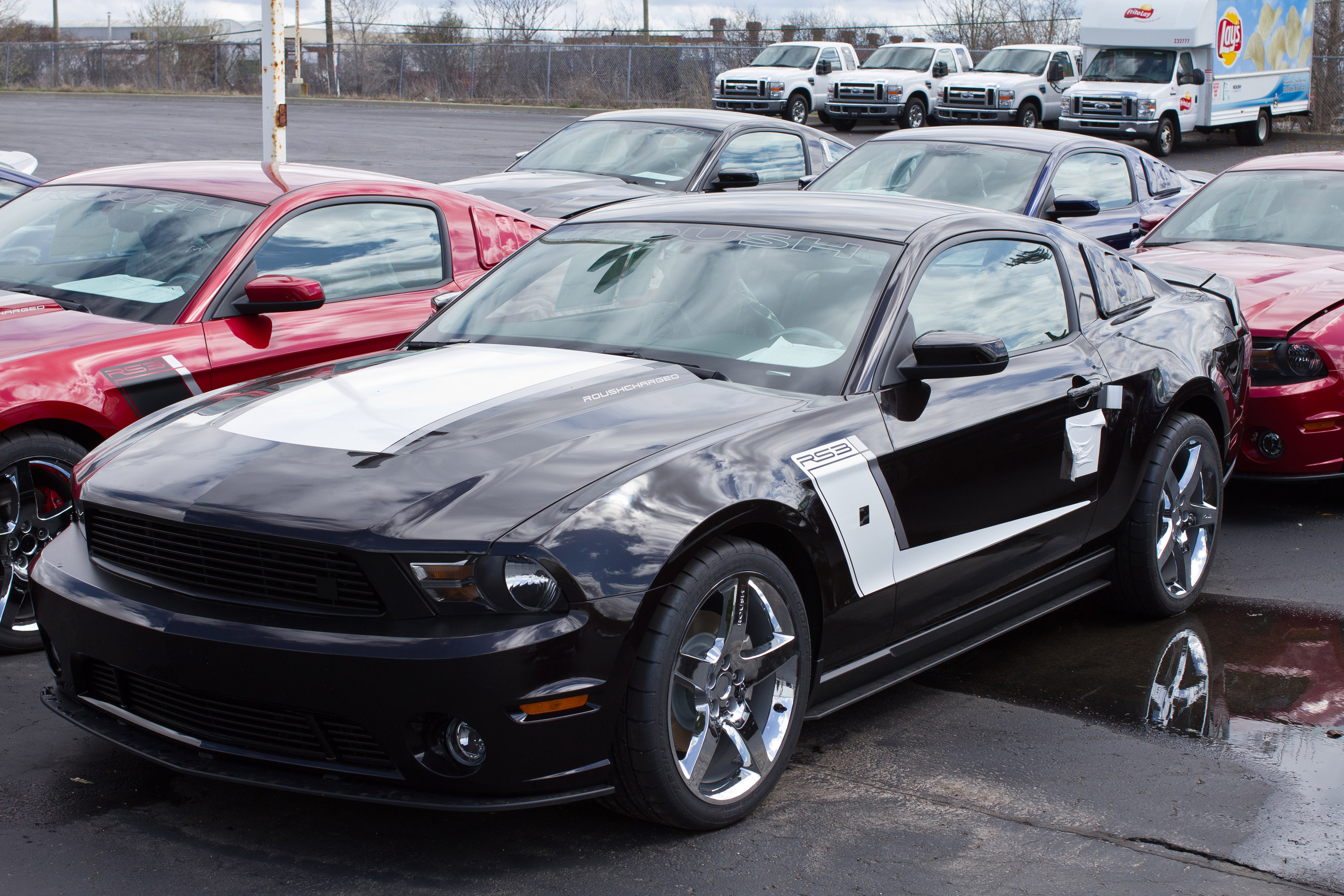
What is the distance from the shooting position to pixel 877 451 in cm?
388

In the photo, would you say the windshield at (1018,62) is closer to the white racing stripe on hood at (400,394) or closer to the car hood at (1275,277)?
the car hood at (1275,277)

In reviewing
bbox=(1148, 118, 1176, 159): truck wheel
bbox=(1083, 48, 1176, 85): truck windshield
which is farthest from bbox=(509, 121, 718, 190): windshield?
bbox=(1083, 48, 1176, 85): truck windshield

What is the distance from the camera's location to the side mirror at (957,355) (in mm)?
3967

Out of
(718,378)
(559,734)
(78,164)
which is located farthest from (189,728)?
(78,164)

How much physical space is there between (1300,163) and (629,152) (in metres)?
5.13

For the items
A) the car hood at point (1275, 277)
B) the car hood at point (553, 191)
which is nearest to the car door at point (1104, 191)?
the car hood at point (1275, 277)

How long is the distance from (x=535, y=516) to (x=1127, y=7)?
26207mm

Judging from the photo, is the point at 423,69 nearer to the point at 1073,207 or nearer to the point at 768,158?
the point at 768,158

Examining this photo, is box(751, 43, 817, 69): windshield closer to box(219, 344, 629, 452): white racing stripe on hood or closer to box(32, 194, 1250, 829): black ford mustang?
box(32, 194, 1250, 829): black ford mustang

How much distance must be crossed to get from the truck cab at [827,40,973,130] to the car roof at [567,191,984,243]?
1068 inches

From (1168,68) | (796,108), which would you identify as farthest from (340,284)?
(796,108)

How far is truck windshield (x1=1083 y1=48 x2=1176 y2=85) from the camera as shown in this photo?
86.2 feet

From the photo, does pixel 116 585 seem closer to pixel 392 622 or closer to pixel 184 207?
Result: pixel 392 622

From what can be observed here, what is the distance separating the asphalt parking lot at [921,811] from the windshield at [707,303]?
1.16 m
